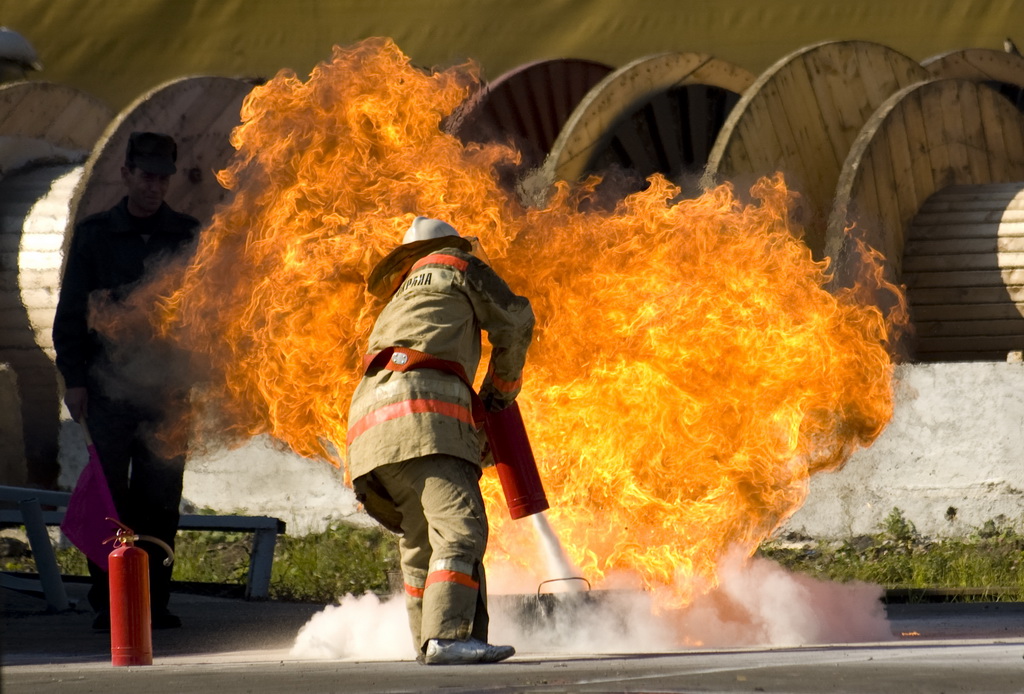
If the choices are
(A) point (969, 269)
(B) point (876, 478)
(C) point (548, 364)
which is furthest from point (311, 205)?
(A) point (969, 269)

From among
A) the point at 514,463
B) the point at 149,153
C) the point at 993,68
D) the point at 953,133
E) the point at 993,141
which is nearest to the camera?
the point at 514,463

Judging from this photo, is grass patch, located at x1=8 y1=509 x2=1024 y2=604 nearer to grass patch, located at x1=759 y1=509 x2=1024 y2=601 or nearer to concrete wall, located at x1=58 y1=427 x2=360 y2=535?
grass patch, located at x1=759 y1=509 x2=1024 y2=601

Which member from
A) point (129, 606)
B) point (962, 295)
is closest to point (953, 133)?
point (962, 295)

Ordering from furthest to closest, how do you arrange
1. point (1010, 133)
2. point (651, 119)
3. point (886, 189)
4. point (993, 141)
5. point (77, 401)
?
point (1010, 133), point (993, 141), point (651, 119), point (886, 189), point (77, 401)

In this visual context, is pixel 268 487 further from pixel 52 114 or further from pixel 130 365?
pixel 52 114

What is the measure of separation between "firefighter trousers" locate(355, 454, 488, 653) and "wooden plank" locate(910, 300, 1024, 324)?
646cm

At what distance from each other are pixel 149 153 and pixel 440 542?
3054mm

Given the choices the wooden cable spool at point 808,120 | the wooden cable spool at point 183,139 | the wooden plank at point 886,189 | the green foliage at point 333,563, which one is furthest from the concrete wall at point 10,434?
the wooden plank at point 886,189

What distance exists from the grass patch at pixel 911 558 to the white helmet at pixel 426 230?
400cm

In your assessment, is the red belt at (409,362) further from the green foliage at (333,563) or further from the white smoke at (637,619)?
the green foliage at (333,563)

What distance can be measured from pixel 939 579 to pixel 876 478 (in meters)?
0.73

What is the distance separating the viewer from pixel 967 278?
37.8 feet

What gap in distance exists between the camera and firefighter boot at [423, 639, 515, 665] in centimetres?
567

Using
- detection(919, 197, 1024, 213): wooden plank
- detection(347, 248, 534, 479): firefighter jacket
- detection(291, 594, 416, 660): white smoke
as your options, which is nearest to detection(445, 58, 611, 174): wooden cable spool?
detection(919, 197, 1024, 213): wooden plank
